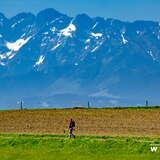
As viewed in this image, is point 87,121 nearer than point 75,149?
No

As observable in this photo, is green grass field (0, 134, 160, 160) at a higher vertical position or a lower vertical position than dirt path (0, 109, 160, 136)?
lower

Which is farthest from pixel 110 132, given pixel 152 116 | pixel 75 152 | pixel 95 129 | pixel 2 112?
pixel 2 112

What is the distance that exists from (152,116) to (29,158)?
161ft

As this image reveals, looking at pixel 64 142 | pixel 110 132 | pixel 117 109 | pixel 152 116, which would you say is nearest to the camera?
pixel 64 142

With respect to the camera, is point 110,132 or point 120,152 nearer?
point 120,152

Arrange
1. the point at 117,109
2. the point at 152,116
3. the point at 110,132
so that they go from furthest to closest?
the point at 117,109 < the point at 152,116 < the point at 110,132

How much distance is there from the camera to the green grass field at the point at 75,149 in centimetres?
6431

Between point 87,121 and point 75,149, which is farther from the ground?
point 87,121

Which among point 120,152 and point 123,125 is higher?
point 123,125

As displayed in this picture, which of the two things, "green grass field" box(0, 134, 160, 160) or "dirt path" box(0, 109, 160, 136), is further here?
"dirt path" box(0, 109, 160, 136)

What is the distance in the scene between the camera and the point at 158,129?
97.4m

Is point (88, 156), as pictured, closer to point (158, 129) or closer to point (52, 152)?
point (52, 152)

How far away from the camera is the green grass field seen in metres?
64.3

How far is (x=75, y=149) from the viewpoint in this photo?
6962 centimetres
